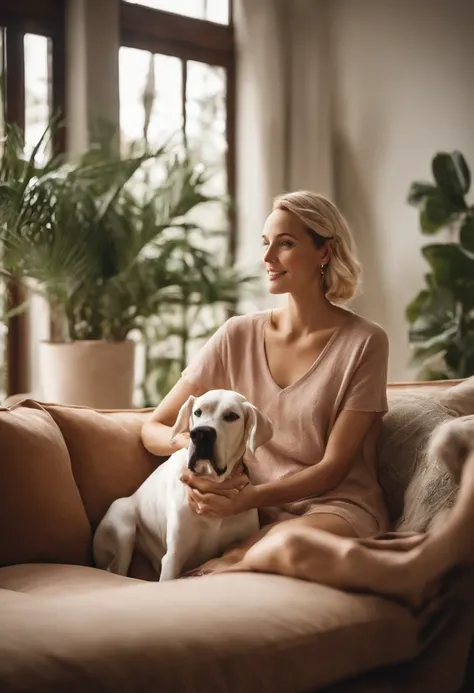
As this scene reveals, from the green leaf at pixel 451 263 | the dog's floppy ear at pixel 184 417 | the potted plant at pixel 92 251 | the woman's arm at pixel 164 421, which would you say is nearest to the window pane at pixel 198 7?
the potted plant at pixel 92 251

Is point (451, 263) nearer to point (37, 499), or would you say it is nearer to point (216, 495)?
point (216, 495)

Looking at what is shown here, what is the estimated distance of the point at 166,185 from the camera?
4.20 m

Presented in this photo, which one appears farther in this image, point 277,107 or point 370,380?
point 277,107

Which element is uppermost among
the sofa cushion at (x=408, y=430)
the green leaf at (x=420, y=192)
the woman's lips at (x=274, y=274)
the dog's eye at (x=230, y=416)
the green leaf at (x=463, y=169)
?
the green leaf at (x=463, y=169)

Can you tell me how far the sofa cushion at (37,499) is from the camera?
2.14 m

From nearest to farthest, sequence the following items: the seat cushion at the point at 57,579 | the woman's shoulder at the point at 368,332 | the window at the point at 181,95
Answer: the seat cushion at the point at 57,579 < the woman's shoulder at the point at 368,332 < the window at the point at 181,95

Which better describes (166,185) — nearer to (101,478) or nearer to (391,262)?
(391,262)

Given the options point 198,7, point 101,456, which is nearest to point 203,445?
point 101,456

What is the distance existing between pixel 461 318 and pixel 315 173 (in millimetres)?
1438

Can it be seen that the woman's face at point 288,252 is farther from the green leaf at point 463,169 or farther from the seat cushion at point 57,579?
the green leaf at point 463,169

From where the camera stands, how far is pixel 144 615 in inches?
59.9

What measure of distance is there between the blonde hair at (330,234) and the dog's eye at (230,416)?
0.51 meters

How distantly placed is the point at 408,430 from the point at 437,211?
2553 mm

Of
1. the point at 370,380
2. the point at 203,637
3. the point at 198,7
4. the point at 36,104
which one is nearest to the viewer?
the point at 203,637
